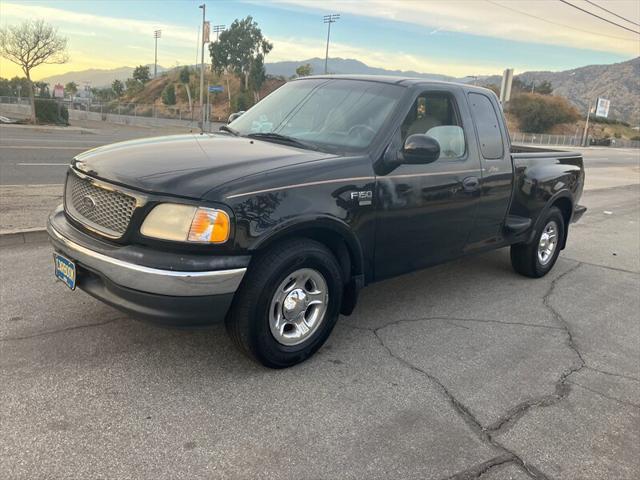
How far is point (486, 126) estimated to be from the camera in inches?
194

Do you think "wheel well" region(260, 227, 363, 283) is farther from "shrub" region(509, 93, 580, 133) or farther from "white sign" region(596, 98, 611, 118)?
"white sign" region(596, 98, 611, 118)

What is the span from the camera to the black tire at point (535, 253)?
5.81 m

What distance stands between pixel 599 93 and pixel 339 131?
198 meters

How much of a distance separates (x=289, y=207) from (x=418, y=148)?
113 cm

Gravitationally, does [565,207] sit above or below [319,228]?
below

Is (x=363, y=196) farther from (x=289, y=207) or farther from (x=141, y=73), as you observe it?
(x=141, y=73)

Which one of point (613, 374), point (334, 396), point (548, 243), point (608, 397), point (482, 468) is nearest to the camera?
point (482, 468)

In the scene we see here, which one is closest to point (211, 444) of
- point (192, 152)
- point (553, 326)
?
point (192, 152)

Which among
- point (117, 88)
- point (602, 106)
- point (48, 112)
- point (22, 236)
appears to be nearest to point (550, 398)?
point (22, 236)

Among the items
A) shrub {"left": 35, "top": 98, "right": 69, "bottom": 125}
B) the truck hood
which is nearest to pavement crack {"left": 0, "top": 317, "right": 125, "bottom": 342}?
the truck hood

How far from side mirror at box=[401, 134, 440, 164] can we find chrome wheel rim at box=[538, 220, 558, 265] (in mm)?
2689

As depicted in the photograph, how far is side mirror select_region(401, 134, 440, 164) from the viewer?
3.78 meters

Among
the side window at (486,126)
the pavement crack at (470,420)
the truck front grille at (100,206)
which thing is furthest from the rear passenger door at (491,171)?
the truck front grille at (100,206)

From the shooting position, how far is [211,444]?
2699 millimetres
